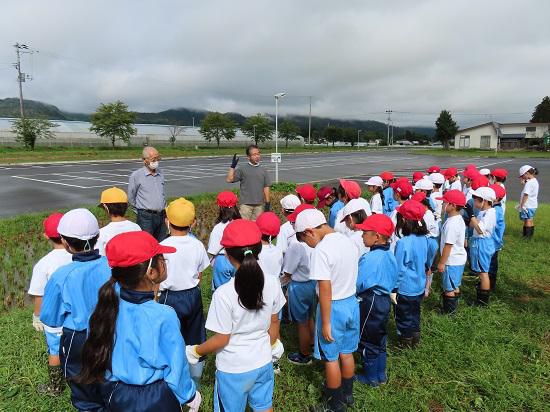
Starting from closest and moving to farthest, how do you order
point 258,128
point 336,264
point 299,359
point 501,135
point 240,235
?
1. point 240,235
2. point 336,264
3. point 299,359
4. point 258,128
5. point 501,135

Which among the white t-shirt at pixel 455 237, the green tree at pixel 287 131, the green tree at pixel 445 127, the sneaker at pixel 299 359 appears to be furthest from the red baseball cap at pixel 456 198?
the green tree at pixel 445 127

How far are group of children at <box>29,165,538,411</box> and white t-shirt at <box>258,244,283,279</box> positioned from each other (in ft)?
0.04

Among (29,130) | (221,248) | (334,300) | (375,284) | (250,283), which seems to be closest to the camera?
(250,283)

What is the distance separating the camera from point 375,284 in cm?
307

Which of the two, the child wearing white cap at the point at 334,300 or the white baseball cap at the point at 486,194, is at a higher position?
the white baseball cap at the point at 486,194

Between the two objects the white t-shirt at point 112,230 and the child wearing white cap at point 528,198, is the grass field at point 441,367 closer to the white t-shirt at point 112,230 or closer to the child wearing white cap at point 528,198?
the white t-shirt at point 112,230

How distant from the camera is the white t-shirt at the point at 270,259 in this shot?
10.8ft

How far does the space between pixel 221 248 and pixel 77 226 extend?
1643 mm

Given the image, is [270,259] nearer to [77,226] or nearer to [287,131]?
[77,226]

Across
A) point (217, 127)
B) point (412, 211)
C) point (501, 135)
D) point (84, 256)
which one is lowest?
point (84, 256)

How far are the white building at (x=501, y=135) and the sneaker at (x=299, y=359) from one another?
77.4m

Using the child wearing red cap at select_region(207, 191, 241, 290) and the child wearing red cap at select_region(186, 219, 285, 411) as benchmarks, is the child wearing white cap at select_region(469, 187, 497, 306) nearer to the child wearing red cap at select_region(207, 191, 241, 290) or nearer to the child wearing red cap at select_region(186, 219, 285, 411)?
the child wearing red cap at select_region(207, 191, 241, 290)

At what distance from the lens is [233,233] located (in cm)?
220

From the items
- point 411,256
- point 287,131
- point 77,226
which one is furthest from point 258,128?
point 77,226
